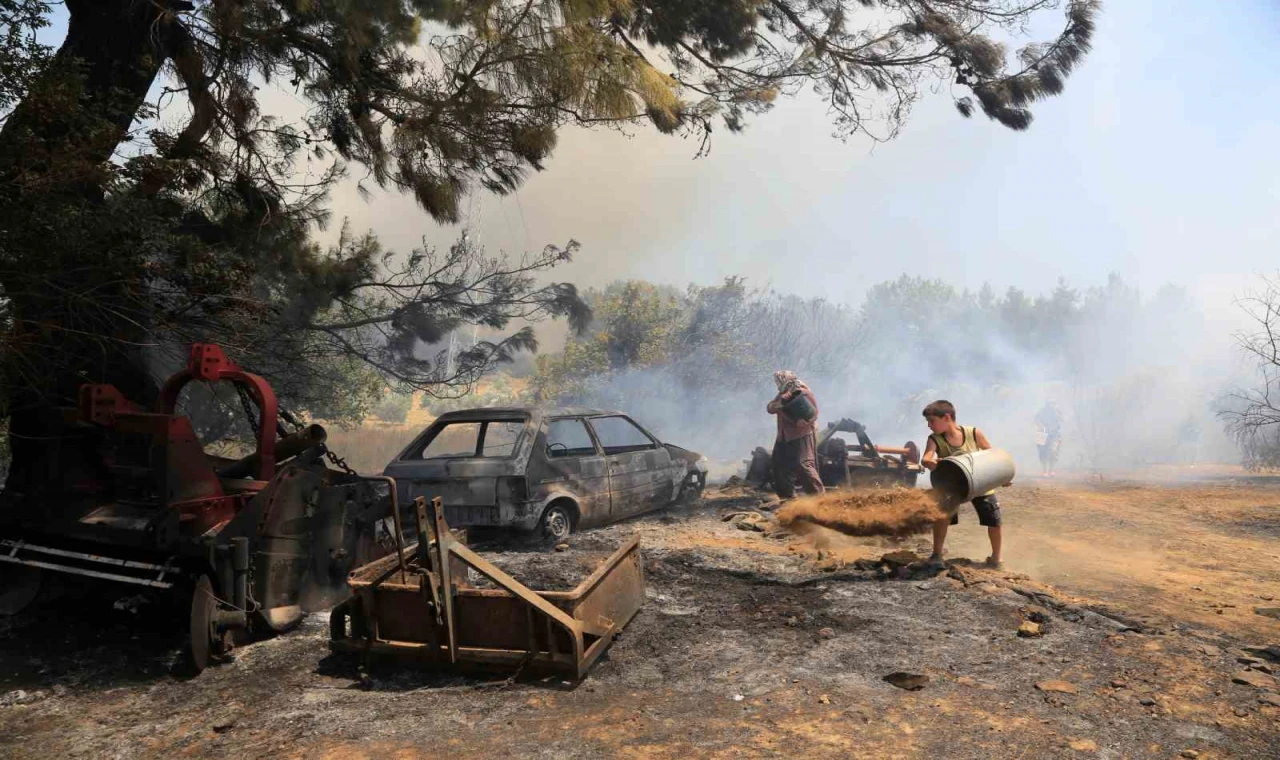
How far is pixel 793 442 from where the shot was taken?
9.93 metres

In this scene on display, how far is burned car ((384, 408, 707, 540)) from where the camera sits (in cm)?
713

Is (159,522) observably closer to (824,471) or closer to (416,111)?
(416,111)

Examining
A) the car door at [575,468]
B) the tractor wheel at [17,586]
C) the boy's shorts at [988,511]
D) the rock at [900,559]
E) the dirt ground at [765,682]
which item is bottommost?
the dirt ground at [765,682]

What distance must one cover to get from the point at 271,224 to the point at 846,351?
18676 millimetres

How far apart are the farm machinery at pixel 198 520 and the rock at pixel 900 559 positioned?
12.2 ft

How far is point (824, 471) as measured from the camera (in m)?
11.1

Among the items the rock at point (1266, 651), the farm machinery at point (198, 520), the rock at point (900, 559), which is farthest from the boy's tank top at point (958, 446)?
the farm machinery at point (198, 520)

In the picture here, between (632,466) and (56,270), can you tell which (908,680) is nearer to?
(632,466)

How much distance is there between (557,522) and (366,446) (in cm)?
1202

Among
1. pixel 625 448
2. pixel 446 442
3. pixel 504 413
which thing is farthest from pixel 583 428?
pixel 446 442

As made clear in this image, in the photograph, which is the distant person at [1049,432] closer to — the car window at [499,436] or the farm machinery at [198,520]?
the car window at [499,436]

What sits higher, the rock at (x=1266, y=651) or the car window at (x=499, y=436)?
the car window at (x=499, y=436)

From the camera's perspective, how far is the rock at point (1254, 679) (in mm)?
3941

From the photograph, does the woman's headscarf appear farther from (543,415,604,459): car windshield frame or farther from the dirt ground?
the dirt ground
